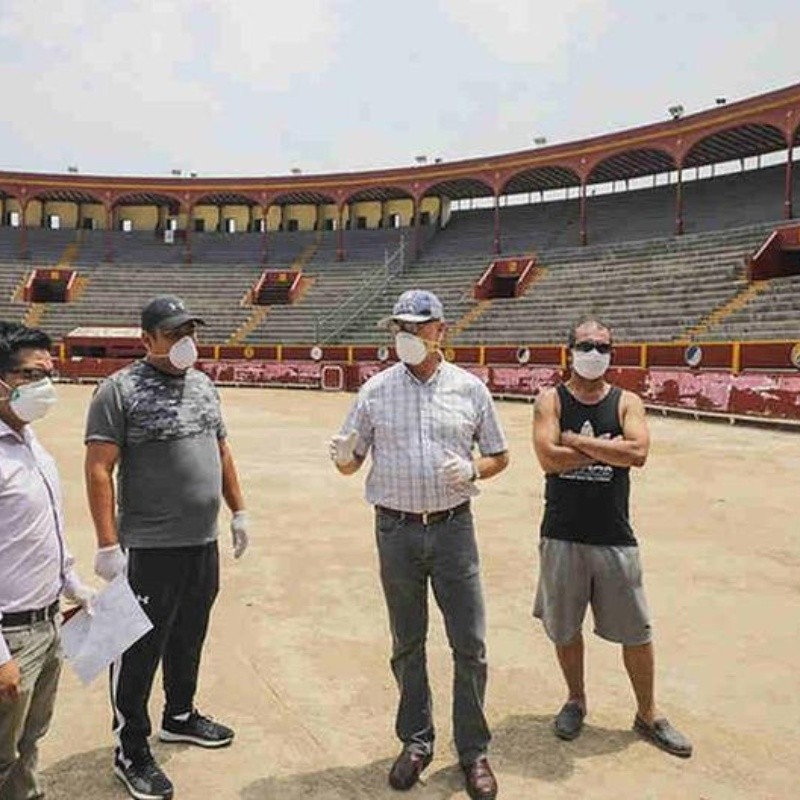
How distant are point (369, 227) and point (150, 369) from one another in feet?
142

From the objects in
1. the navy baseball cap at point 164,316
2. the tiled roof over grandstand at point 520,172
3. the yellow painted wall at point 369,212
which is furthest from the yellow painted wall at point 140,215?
the navy baseball cap at point 164,316

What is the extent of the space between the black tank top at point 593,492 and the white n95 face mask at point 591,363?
0.13m

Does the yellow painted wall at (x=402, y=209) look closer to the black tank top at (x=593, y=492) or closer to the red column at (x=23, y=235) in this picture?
the red column at (x=23, y=235)

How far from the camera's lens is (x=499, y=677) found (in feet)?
13.1

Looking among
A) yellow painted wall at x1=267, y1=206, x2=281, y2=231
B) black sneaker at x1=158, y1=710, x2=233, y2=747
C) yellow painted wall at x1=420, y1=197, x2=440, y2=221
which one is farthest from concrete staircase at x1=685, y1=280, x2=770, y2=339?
yellow painted wall at x1=267, y1=206, x2=281, y2=231

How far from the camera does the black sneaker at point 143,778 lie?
2904 millimetres

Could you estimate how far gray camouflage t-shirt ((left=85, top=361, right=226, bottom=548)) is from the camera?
302cm

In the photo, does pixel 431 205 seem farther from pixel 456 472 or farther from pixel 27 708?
pixel 27 708

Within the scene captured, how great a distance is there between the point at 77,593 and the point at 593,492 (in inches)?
78.4

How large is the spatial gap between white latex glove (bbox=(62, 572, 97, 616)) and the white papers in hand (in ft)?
0.12

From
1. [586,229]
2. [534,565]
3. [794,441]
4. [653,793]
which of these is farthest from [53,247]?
[653,793]

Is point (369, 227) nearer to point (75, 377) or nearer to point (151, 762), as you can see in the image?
point (75, 377)

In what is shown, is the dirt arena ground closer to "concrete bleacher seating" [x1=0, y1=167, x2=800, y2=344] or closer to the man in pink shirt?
the man in pink shirt

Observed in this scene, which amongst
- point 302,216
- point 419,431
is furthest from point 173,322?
point 302,216
